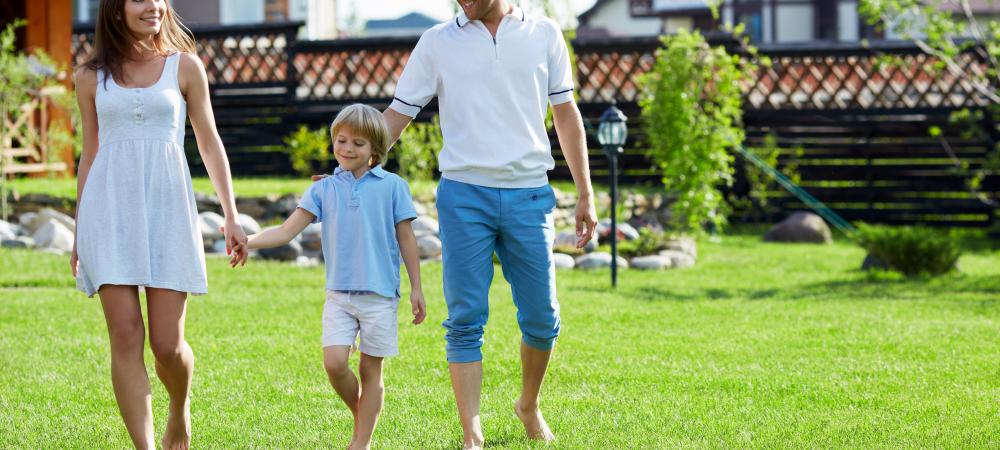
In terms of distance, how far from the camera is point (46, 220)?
10.9 m

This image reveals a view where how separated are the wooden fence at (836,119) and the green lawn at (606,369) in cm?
549

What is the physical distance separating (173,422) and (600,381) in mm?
2044

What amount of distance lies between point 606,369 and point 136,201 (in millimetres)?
2603

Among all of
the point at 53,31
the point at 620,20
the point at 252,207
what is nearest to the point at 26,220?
the point at 252,207

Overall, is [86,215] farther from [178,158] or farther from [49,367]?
[49,367]

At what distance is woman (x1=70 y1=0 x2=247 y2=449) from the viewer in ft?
12.1

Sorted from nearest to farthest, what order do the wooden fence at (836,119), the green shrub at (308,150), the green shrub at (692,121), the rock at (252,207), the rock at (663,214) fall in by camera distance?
1. the rock at (252,207)
2. the green shrub at (692,121)
3. the rock at (663,214)
4. the wooden fence at (836,119)
5. the green shrub at (308,150)

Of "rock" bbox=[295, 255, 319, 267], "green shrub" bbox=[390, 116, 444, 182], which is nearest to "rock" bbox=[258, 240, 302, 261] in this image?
"rock" bbox=[295, 255, 319, 267]

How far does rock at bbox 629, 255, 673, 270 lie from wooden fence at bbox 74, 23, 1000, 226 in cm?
373

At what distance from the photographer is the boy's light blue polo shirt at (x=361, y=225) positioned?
12.9 ft

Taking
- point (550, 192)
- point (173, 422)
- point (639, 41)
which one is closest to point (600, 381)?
point (550, 192)

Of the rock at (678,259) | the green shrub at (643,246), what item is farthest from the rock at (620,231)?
the rock at (678,259)

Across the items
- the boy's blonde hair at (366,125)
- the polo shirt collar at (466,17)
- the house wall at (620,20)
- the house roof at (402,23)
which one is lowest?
the boy's blonde hair at (366,125)

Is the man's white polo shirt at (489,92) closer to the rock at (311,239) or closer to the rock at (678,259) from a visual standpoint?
the rock at (678,259)
